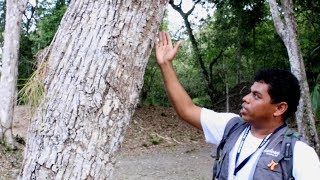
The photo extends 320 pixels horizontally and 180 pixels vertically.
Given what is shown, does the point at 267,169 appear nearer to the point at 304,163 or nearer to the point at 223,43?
the point at 304,163

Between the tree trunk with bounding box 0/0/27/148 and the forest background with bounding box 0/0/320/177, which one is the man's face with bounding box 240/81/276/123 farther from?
the forest background with bounding box 0/0/320/177

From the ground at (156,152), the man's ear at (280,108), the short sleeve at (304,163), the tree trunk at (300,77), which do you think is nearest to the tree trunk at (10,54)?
the ground at (156,152)

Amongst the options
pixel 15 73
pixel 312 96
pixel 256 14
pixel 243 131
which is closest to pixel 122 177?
pixel 15 73

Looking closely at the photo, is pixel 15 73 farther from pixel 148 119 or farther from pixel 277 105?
pixel 277 105

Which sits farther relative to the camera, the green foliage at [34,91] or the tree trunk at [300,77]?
the tree trunk at [300,77]

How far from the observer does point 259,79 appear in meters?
2.50

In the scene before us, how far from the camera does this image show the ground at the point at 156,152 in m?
9.87

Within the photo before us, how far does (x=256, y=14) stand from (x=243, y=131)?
54.8 feet

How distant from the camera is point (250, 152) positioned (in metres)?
2.30

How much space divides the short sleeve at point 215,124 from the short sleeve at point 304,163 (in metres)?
0.49

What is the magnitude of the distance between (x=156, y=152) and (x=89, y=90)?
10.8 metres

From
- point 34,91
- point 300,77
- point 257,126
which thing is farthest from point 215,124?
point 300,77

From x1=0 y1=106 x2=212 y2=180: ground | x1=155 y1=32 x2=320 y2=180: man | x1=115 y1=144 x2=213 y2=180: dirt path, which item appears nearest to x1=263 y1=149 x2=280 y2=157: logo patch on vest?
x1=155 y1=32 x2=320 y2=180: man

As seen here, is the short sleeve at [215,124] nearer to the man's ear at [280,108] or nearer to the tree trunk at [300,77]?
the man's ear at [280,108]
